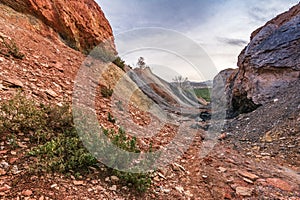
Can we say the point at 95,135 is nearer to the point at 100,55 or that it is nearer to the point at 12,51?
the point at 12,51

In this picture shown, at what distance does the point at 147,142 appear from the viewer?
191 inches

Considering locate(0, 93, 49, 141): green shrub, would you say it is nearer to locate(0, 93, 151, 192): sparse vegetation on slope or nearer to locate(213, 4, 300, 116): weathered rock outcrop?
locate(0, 93, 151, 192): sparse vegetation on slope

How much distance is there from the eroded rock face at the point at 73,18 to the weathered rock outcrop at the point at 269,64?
29.7 ft

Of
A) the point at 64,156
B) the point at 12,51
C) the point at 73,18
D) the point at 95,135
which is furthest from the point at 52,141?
the point at 73,18

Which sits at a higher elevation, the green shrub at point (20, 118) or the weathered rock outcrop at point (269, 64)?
the weathered rock outcrop at point (269, 64)

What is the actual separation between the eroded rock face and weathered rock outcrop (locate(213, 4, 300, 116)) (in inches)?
356

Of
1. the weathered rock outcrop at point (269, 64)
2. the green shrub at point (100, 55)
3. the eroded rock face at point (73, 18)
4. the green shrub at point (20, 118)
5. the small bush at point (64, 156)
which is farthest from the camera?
the weathered rock outcrop at point (269, 64)

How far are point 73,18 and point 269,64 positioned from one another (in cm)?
1099

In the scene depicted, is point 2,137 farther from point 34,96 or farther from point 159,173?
point 159,173

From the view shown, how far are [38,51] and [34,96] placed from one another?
9.61 ft

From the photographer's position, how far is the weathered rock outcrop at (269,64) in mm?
10266

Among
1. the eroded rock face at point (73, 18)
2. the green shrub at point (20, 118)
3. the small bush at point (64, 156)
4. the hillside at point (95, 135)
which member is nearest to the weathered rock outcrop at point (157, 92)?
the eroded rock face at point (73, 18)

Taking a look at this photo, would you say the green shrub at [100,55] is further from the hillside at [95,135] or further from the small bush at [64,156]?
the small bush at [64,156]

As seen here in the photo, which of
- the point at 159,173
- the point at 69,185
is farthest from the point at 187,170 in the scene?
the point at 69,185
